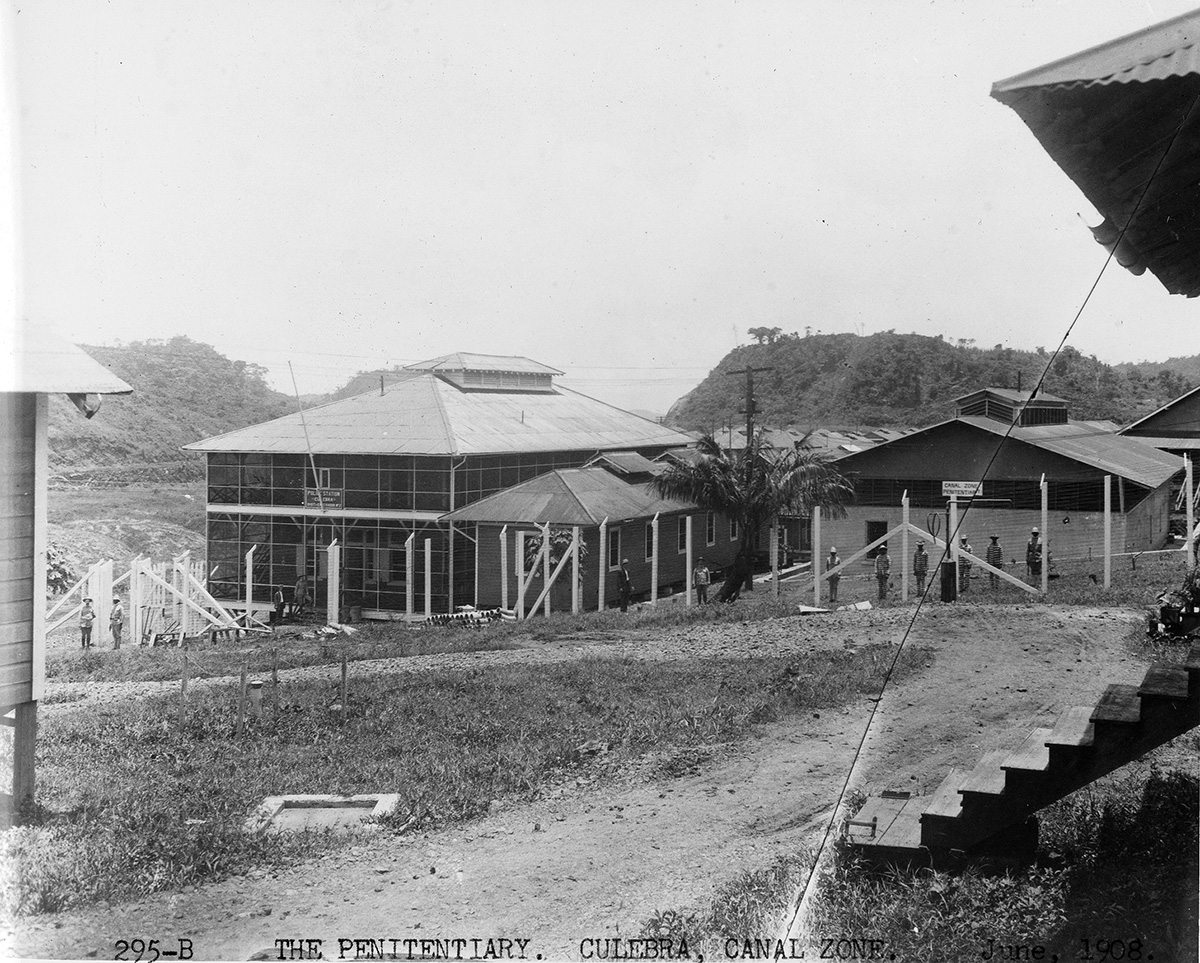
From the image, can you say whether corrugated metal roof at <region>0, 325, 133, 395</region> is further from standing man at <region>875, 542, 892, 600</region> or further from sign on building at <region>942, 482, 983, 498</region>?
sign on building at <region>942, 482, 983, 498</region>

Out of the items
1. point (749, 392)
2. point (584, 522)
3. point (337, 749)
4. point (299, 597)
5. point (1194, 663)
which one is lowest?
point (337, 749)

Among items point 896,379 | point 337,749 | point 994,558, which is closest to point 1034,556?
point 994,558

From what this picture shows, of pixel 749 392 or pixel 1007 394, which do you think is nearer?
pixel 1007 394

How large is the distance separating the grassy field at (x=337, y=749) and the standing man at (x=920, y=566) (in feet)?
10.6

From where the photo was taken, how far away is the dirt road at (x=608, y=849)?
17.5 feet

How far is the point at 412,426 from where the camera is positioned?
17219 millimetres

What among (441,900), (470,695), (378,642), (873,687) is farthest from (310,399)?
(441,900)

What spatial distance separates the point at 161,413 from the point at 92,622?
4.44 m

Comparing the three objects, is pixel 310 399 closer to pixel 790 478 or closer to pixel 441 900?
pixel 790 478

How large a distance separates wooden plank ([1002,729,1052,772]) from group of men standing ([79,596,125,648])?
12.7m

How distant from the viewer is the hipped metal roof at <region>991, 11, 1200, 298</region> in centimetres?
374

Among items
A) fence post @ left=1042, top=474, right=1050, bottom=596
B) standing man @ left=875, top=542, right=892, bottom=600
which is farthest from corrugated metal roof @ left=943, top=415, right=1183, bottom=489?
standing man @ left=875, top=542, right=892, bottom=600

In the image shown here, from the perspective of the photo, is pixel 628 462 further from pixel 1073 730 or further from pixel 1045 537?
pixel 1073 730

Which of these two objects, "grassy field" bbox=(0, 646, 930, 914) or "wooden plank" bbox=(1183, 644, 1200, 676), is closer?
"wooden plank" bbox=(1183, 644, 1200, 676)
